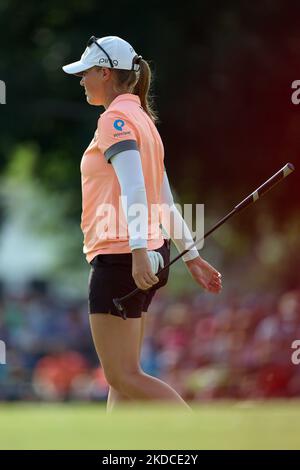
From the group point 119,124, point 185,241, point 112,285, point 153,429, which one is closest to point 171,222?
point 185,241

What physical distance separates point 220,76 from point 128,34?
1214 millimetres

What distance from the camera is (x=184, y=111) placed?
17.3 meters

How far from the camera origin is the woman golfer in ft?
19.6

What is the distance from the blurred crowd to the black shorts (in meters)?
9.15

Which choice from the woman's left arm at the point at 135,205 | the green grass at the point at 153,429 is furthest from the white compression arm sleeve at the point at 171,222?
A: the green grass at the point at 153,429

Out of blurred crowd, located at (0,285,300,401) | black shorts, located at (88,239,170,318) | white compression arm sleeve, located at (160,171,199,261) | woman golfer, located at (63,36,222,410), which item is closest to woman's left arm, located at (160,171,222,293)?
white compression arm sleeve, located at (160,171,199,261)

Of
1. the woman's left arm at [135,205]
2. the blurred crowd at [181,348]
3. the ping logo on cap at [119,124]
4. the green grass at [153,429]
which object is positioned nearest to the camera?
the woman's left arm at [135,205]

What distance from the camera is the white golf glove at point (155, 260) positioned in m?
6.10

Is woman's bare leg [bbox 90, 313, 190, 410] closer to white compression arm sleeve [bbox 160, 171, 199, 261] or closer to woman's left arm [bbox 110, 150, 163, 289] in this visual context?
woman's left arm [bbox 110, 150, 163, 289]

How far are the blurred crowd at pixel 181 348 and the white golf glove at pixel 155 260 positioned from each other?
9.11 m

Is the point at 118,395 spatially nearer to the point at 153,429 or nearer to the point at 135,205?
the point at 135,205

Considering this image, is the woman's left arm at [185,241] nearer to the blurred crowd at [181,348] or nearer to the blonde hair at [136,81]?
the blonde hair at [136,81]

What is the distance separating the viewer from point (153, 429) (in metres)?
10.8

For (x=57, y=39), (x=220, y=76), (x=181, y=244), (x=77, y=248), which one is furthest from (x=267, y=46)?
(x=77, y=248)
